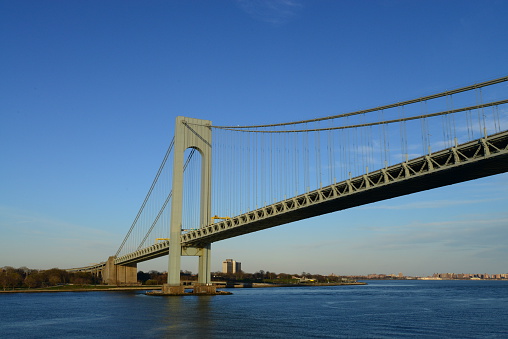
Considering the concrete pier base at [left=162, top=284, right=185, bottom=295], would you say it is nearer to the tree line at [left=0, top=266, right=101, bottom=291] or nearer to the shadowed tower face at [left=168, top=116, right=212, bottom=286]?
the shadowed tower face at [left=168, top=116, right=212, bottom=286]

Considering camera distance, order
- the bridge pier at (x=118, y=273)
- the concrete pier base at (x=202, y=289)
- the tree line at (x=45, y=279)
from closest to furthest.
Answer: the concrete pier base at (x=202, y=289), the tree line at (x=45, y=279), the bridge pier at (x=118, y=273)

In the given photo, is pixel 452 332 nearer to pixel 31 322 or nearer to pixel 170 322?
pixel 170 322

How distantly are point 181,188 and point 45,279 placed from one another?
5466 centimetres

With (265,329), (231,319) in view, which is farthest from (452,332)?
(231,319)

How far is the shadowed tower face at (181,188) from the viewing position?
170 ft

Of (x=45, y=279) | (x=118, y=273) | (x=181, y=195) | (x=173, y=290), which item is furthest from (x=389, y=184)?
(x=45, y=279)

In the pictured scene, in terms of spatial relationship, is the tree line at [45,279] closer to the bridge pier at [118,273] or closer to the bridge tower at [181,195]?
the bridge pier at [118,273]

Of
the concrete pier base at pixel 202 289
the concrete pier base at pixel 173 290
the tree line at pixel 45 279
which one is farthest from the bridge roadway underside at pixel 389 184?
the tree line at pixel 45 279

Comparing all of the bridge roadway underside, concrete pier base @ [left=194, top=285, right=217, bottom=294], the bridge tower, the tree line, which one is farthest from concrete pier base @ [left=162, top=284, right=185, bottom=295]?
the tree line

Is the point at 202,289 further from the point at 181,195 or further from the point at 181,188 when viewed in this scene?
the point at 181,188

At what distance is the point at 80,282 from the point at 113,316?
64.9 metres

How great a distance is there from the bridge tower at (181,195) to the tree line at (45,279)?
3882 cm

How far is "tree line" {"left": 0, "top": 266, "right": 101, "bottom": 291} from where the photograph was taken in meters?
82.6

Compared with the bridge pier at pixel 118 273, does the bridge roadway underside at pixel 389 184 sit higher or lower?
higher
